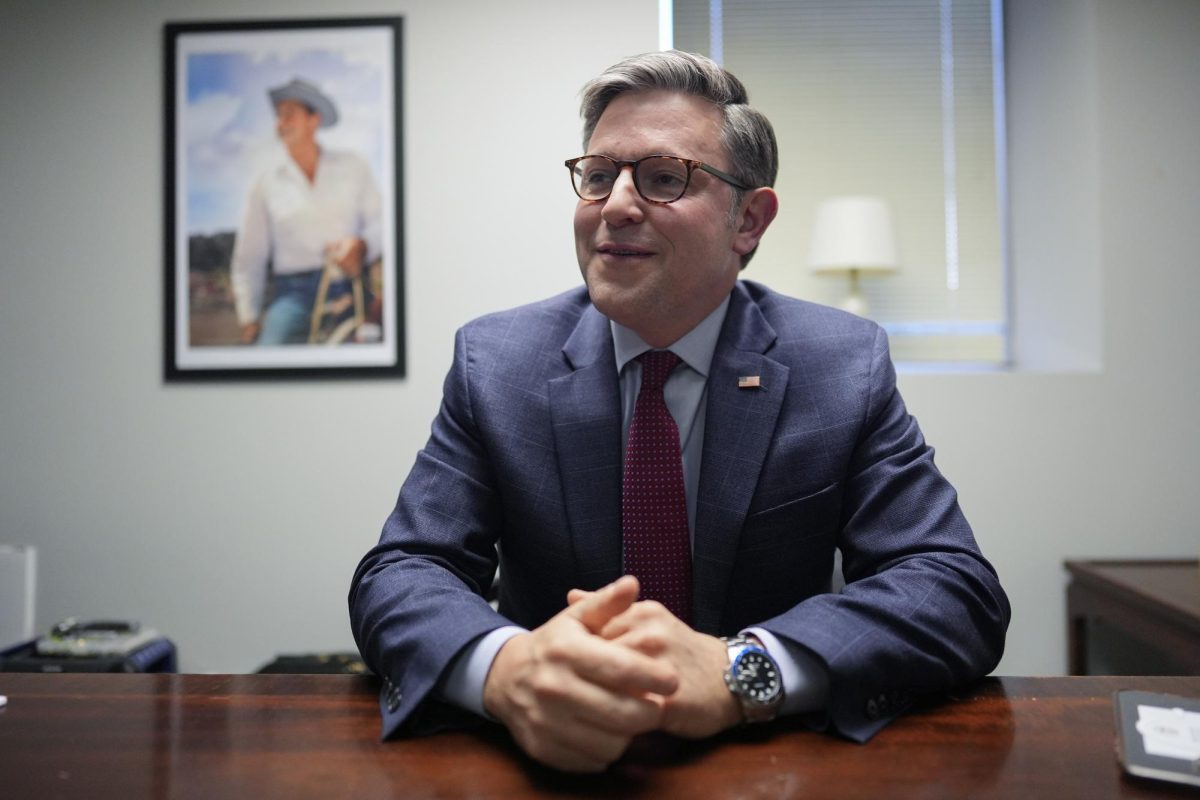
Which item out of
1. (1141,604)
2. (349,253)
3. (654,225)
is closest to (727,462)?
(654,225)

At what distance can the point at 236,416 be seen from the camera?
313cm

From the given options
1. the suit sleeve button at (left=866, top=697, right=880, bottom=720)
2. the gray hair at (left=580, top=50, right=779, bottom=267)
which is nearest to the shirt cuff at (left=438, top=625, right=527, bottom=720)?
the suit sleeve button at (left=866, top=697, right=880, bottom=720)

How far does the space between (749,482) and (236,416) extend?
7.59ft

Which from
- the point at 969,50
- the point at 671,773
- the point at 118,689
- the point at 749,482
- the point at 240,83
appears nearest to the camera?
the point at 671,773

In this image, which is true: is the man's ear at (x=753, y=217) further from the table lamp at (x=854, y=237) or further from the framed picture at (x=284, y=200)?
the framed picture at (x=284, y=200)

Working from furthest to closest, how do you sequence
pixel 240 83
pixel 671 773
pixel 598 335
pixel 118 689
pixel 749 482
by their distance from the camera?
pixel 240 83, pixel 598 335, pixel 749 482, pixel 118 689, pixel 671 773

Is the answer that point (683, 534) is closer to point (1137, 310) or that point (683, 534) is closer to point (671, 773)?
point (671, 773)

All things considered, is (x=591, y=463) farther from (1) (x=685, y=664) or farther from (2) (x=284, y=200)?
(2) (x=284, y=200)

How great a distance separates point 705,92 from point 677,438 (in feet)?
1.95

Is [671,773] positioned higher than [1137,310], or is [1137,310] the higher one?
[1137,310]

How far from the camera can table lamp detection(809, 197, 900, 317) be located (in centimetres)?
311

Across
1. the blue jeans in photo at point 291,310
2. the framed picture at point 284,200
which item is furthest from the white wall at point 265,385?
the blue jeans in photo at point 291,310

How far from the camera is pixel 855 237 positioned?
3.12 meters

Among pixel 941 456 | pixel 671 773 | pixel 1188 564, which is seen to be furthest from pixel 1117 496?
pixel 671 773
